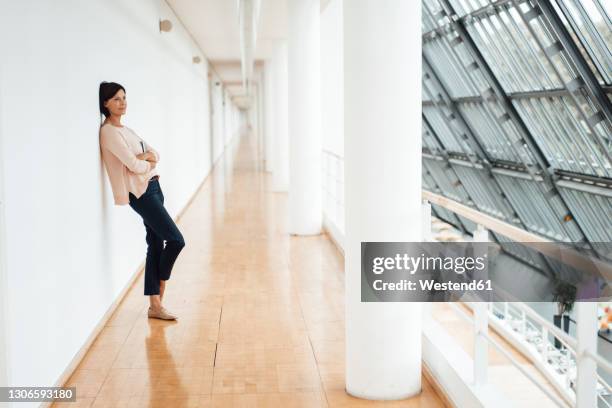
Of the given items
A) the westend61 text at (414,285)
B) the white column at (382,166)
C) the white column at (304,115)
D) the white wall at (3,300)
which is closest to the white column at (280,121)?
the white column at (304,115)

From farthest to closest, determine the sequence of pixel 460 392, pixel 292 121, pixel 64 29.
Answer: pixel 292 121 → pixel 64 29 → pixel 460 392

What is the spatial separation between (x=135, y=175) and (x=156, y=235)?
254 mm

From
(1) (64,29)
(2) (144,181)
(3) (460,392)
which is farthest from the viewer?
(2) (144,181)

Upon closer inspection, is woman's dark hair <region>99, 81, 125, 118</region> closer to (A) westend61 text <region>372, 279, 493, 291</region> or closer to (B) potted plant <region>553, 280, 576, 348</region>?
(A) westend61 text <region>372, 279, 493, 291</region>

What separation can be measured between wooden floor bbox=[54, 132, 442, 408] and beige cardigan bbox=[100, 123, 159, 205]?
50 cm

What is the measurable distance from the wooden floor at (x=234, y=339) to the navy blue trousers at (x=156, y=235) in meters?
0.18

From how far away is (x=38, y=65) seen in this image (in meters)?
1.96

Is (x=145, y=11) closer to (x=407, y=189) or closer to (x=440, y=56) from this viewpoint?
(x=407, y=189)

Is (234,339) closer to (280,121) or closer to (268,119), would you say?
(280,121)

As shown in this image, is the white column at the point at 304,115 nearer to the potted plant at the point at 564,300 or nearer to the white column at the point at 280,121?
the white column at the point at 280,121

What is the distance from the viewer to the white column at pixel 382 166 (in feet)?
6.32

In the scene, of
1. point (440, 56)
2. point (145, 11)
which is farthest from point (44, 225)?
point (440, 56)

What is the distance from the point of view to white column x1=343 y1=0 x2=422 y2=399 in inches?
75.9

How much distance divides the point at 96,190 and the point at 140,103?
1.30 meters
